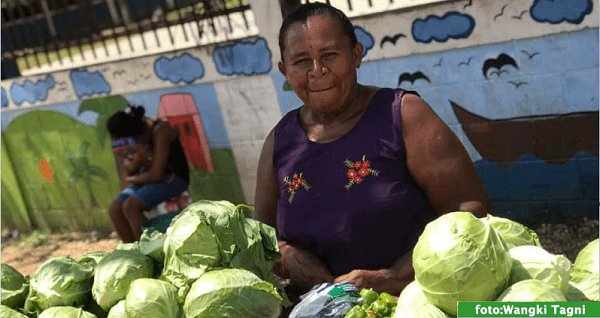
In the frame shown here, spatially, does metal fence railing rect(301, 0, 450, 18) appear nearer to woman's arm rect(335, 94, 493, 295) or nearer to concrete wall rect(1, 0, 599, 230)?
concrete wall rect(1, 0, 599, 230)

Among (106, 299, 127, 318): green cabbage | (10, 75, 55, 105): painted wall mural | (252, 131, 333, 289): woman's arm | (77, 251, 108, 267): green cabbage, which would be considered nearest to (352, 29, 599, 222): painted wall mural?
(252, 131, 333, 289): woman's arm

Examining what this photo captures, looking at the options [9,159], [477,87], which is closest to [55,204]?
[9,159]

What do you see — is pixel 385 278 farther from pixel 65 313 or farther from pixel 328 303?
pixel 65 313

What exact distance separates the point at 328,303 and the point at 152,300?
57cm

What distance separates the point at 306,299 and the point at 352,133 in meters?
0.69

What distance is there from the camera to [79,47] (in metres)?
6.86

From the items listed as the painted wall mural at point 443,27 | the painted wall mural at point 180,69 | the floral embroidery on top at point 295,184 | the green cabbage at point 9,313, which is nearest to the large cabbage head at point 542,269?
the floral embroidery on top at point 295,184

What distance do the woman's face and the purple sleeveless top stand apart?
0.13 meters

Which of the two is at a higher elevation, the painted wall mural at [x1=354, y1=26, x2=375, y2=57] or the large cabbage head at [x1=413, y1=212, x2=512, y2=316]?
the painted wall mural at [x1=354, y1=26, x2=375, y2=57]

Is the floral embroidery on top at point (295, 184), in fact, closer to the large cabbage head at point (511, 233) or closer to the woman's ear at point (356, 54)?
the woman's ear at point (356, 54)

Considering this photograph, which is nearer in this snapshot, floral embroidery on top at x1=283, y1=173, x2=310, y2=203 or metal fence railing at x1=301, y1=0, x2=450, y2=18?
floral embroidery on top at x1=283, y1=173, x2=310, y2=203

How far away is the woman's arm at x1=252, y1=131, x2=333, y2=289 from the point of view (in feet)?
8.38

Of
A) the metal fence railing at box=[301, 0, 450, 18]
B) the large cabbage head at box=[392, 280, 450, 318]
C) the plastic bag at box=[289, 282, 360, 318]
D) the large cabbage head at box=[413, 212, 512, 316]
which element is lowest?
the plastic bag at box=[289, 282, 360, 318]

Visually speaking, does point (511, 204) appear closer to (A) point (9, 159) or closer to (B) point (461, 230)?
(B) point (461, 230)
